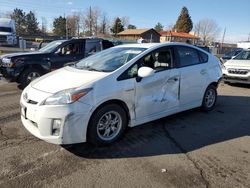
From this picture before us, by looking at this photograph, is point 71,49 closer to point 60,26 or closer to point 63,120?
point 63,120

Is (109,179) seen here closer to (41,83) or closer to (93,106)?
(93,106)

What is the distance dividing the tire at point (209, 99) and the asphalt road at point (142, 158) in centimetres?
85

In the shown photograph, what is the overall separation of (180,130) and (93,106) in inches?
80.7

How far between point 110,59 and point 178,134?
1861 mm

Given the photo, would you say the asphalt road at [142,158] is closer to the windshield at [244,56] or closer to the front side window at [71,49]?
the front side window at [71,49]

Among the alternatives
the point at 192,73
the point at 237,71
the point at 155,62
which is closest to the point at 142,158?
the point at 155,62

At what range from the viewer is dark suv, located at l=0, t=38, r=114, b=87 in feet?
27.2

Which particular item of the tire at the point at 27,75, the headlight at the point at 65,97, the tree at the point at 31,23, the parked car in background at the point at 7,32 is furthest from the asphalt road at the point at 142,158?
the tree at the point at 31,23

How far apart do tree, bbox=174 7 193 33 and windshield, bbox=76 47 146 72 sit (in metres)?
78.3

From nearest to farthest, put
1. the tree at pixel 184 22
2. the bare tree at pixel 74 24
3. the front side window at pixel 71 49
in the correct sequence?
1. the front side window at pixel 71 49
2. the tree at pixel 184 22
3. the bare tree at pixel 74 24

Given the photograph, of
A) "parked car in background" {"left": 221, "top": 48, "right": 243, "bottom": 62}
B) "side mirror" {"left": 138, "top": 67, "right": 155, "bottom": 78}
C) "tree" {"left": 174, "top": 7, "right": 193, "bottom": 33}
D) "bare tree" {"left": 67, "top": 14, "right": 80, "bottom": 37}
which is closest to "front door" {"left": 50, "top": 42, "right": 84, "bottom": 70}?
"side mirror" {"left": 138, "top": 67, "right": 155, "bottom": 78}

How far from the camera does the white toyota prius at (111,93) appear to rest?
3705 millimetres

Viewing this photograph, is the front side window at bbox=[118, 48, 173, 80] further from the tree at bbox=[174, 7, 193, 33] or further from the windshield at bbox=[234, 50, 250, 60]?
the tree at bbox=[174, 7, 193, 33]

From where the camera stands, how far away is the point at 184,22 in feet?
261
